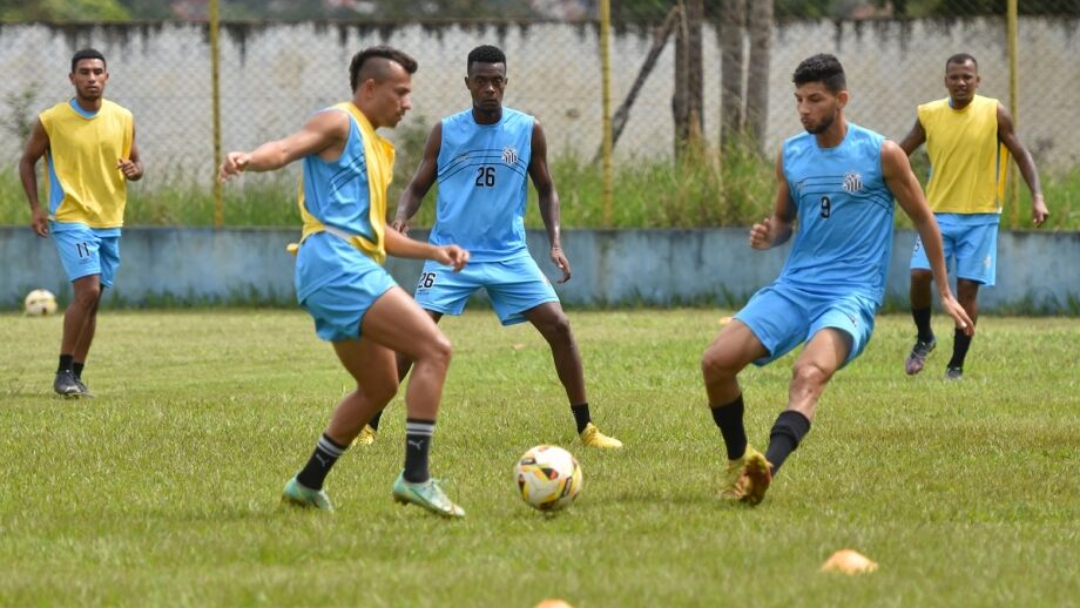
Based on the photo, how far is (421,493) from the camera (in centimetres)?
702

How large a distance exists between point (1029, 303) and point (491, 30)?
22.8 ft

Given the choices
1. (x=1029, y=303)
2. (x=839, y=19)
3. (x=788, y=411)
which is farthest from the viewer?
(x=839, y=19)

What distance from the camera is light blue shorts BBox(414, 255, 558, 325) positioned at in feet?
31.5

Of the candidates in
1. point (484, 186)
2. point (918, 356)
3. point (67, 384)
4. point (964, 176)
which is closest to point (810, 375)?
point (484, 186)

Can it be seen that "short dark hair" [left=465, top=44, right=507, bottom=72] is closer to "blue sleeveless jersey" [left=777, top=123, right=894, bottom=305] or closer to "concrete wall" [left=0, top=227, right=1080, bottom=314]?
"blue sleeveless jersey" [left=777, top=123, right=894, bottom=305]

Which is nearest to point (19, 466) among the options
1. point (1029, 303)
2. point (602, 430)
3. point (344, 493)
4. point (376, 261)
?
point (344, 493)

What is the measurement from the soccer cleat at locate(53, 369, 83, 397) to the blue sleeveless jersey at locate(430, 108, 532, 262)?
303 centimetres

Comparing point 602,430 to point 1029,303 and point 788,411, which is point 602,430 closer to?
point 788,411

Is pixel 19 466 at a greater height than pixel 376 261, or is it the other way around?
pixel 376 261

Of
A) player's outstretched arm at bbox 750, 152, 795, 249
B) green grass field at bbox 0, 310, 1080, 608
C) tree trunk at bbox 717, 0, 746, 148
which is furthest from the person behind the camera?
tree trunk at bbox 717, 0, 746, 148

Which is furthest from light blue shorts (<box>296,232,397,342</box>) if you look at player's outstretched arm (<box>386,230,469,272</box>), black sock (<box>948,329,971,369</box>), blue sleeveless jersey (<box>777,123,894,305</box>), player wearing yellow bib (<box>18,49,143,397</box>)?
black sock (<box>948,329,971,369</box>)

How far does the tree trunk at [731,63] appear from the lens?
1952 centimetres

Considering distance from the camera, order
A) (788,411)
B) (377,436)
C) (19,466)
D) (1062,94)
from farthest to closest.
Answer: (1062,94) → (377,436) → (19,466) → (788,411)

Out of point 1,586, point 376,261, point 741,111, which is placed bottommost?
point 1,586
